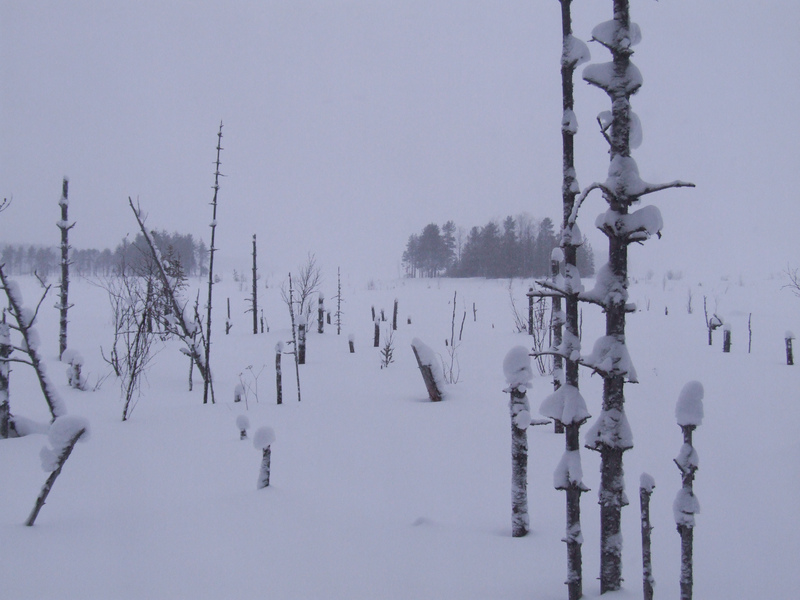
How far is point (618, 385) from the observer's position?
2.22m

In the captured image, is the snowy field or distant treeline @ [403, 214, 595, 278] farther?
distant treeline @ [403, 214, 595, 278]

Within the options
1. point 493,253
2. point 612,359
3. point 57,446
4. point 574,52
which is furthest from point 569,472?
point 493,253

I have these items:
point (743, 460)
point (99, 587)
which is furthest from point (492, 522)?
point (743, 460)

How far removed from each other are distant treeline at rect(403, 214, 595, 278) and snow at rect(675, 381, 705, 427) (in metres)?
45.3

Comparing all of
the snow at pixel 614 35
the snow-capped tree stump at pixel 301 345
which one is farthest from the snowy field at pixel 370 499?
the snow-capped tree stump at pixel 301 345

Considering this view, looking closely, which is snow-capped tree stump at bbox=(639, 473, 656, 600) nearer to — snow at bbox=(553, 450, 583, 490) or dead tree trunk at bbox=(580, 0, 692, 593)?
dead tree trunk at bbox=(580, 0, 692, 593)

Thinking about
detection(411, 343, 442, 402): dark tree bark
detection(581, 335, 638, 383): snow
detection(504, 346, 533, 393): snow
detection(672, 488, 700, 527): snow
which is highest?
detection(581, 335, 638, 383): snow

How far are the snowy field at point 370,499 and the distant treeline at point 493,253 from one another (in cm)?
4065

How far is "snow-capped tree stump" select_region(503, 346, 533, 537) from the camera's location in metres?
2.91

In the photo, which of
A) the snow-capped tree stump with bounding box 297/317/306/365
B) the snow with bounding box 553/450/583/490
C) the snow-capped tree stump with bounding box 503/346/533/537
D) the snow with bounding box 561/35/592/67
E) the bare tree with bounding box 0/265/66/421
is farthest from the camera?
the snow-capped tree stump with bounding box 297/317/306/365

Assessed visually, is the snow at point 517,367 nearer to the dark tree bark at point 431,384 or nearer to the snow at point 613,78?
the snow at point 613,78

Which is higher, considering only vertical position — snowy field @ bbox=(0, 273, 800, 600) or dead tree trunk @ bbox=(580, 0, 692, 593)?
dead tree trunk @ bbox=(580, 0, 692, 593)

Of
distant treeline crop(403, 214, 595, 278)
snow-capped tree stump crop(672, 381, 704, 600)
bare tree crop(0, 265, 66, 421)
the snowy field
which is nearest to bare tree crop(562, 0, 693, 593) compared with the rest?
snow-capped tree stump crop(672, 381, 704, 600)

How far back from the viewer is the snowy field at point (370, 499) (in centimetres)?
256
